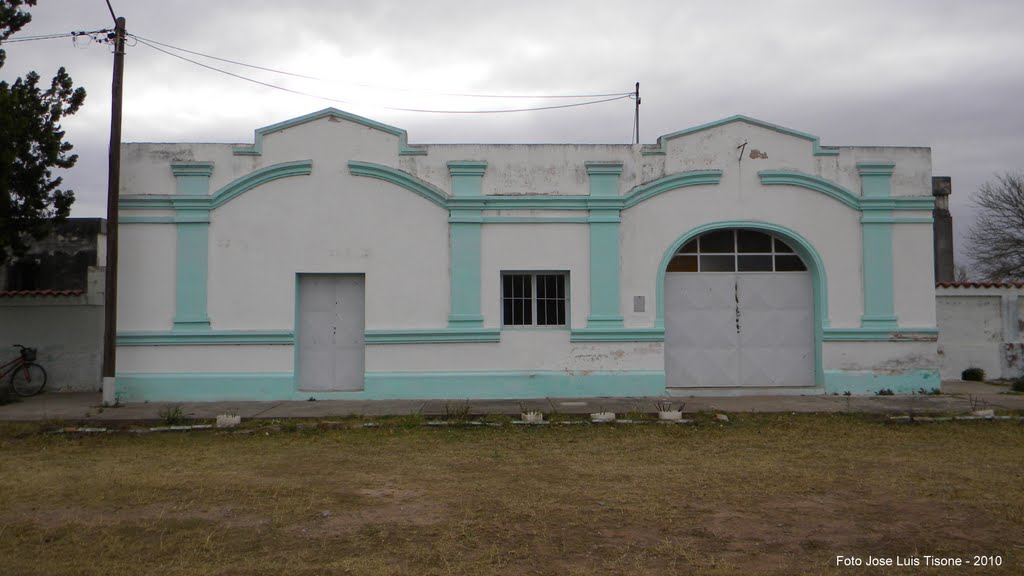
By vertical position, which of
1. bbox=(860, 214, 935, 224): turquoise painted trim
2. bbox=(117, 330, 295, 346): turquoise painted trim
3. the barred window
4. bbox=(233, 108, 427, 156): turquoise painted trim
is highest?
bbox=(233, 108, 427, 156): turquoise painted trim

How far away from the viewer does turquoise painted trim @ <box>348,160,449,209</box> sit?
13109 millimetres

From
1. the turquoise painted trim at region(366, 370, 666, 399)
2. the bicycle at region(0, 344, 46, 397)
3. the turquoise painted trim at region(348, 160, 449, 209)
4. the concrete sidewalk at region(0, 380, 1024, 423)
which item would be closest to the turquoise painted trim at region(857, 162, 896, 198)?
the concrete sidewalk at region(0, 380, 1024, 423)

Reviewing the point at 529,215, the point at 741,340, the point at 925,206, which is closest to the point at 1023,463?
the point at 741,340

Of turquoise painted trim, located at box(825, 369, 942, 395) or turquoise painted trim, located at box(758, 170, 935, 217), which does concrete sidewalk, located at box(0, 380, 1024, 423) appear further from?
turquoise painted trim, located at box(758, 170, 935, 217)

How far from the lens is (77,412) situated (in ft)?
38.4

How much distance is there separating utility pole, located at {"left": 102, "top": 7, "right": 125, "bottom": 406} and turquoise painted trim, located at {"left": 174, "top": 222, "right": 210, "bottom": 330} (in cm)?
97

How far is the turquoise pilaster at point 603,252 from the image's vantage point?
43.3 feet

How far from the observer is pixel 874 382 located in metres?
13.3

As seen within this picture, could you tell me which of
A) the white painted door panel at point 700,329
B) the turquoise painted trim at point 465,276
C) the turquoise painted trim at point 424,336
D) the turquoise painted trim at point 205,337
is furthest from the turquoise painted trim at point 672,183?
the turquoise painted trim at point 205,337

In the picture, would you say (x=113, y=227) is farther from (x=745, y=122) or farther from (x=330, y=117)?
(x=745, y=122)

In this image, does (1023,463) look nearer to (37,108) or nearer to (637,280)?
(637,280)

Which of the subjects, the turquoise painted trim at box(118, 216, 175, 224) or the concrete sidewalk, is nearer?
the concrete sidewalk

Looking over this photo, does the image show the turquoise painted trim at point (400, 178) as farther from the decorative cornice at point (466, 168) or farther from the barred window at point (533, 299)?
the barred window at point (533, 299)

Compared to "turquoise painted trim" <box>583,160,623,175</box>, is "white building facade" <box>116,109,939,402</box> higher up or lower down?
lower down
